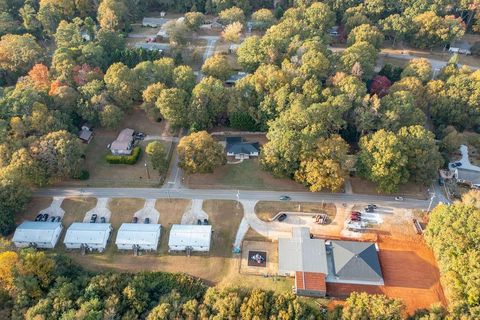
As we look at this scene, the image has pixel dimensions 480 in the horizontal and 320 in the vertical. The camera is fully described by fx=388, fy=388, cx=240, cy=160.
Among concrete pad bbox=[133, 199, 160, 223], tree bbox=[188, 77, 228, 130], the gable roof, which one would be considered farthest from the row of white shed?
tree bbox=[188, 77, 228, 130]

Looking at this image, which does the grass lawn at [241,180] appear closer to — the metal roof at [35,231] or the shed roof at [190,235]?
the shed roof at [190,235]

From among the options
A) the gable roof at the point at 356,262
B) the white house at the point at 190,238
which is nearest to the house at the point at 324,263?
the gable roof at the point at 356,262

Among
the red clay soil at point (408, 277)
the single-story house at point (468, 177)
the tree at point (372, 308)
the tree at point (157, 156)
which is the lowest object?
the red clay soil at point (408, 277)

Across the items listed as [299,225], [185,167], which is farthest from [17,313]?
[299,225]

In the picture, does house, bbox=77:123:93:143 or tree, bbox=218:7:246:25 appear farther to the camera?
tree, bbox=218:7:246:25

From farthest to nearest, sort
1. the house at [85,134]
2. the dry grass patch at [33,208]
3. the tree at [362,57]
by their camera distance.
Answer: the tree at [362,57] < the house at [85,134] < the dry grass patch at [33,208]

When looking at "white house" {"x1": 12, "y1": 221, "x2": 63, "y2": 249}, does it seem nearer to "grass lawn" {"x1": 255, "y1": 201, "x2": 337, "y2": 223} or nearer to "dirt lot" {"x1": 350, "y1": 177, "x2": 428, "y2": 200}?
"grass lawn" {"x1": 255, "y1": 201, "x2": 337, "y2": 223}

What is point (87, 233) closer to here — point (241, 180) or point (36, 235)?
point (36, 235)

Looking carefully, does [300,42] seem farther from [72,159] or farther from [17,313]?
[17,313]
